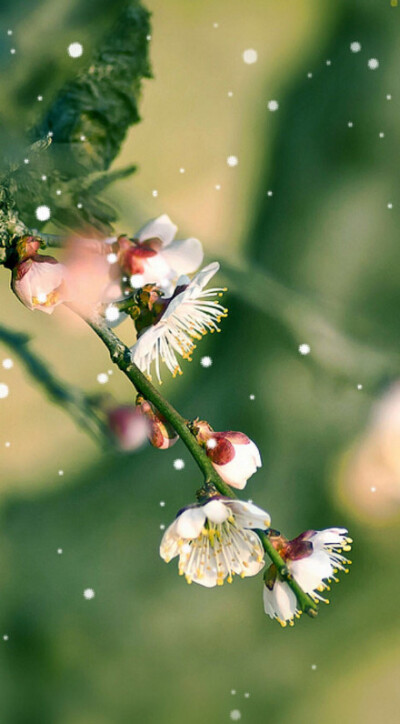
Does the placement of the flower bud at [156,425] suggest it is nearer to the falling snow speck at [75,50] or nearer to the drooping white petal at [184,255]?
the drooping white petal at [184,255]

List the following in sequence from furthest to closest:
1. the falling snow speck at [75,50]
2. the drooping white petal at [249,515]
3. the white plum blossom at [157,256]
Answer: the falling snow speck at [75,50] → the white plum blossom at [157,256] → the drooping white petal at [249,515]

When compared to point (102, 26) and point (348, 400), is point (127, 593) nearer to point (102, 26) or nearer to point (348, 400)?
→ point (348, 400)

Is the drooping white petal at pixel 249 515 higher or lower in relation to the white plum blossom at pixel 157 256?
lower

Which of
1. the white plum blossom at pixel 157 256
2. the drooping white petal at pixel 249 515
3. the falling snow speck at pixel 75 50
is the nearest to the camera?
the drooping white petal at pixel 249 515

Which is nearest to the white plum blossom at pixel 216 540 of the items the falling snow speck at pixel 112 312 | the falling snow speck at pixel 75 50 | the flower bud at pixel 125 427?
the falling snow speck at pixel 112 312

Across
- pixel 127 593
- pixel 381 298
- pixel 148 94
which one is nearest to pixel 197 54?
pixel 148 94

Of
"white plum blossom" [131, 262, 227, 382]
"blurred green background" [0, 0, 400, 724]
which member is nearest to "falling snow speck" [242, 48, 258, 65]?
"blurred green background" [0, 0, 400, 724]
